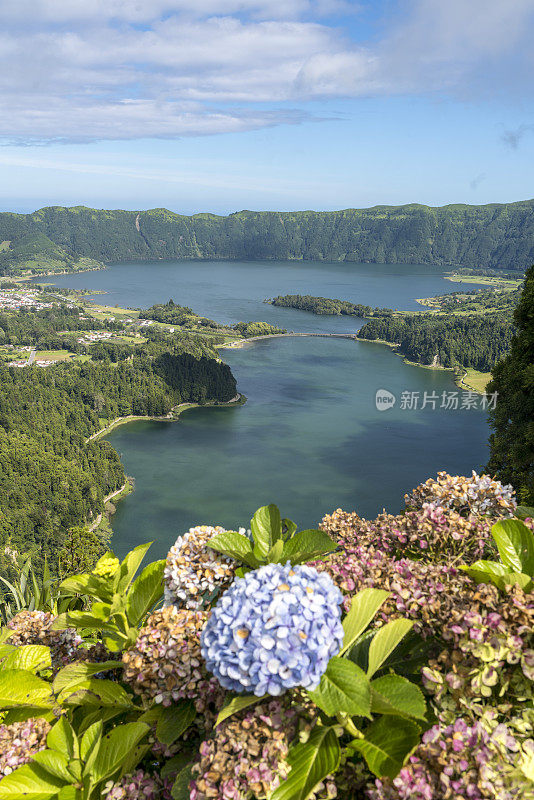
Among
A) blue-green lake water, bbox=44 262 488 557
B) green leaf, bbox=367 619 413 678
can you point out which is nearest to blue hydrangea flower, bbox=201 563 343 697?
green leaf, bbox=367 619 413 678

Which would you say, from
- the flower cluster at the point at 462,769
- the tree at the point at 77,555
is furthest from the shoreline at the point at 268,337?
the flower cluster at the point at 462,769

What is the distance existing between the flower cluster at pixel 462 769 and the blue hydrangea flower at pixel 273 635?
0.45m

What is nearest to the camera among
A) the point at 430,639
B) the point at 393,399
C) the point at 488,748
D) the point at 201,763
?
the point at 488,748

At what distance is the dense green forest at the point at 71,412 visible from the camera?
61.6 meters

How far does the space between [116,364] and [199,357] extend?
708 inches

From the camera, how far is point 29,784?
2229mm

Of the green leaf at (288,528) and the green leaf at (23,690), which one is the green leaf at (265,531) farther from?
the green leaf at (23,690)

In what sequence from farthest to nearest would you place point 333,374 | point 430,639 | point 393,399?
point 333,374 → point 393,399 → point 430,639

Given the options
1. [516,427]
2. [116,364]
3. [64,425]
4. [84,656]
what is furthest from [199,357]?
[84,656]

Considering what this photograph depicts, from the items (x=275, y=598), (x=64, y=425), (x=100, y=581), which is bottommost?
(x=64, y=425)

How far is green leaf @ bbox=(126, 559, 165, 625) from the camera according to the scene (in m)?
3.03

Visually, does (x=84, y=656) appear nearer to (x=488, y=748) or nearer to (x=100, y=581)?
(x=100, y=581)

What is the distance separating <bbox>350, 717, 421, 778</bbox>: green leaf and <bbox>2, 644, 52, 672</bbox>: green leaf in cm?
202

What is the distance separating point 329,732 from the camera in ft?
6.64
